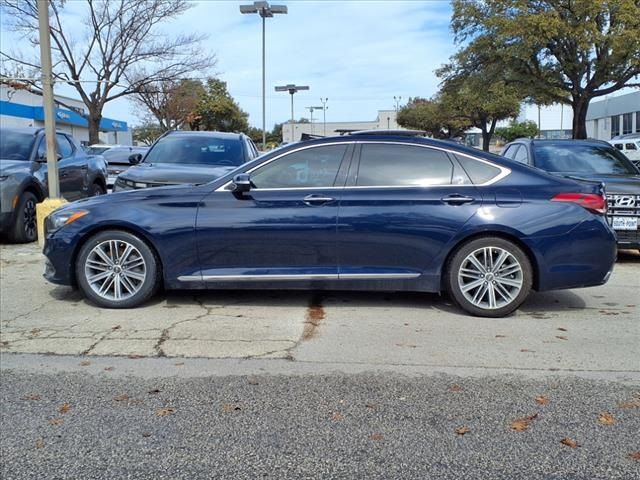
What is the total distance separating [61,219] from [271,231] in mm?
2059

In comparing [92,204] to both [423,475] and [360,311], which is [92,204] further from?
[423,475]

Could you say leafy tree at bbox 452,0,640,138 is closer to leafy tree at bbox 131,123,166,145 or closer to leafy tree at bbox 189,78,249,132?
leafy tree at bbox 189,78,249,132

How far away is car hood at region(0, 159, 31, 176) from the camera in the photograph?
30.1ft

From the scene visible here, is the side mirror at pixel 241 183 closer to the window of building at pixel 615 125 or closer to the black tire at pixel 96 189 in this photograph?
the black tire at pixel 96 189

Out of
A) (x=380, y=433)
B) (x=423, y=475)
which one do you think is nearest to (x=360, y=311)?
(x=380, y=433)

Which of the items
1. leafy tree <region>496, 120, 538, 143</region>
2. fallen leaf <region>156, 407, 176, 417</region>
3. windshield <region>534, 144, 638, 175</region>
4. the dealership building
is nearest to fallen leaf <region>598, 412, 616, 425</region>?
fallen leaf <region>156, 407, 176, 417</region>

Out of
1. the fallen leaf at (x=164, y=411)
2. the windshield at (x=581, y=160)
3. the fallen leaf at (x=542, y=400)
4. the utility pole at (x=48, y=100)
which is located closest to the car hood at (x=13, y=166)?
the utility pole at (x=48, y=100)

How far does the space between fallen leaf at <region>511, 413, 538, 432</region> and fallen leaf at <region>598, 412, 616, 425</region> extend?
36 centimetres

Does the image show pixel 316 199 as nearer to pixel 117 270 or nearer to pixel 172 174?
pixel 117 270

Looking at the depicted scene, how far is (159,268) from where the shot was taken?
18.8 feet

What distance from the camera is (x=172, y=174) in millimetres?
8594

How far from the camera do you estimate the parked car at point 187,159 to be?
8.54 meters

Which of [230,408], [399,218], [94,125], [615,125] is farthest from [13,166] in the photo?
[615,125]

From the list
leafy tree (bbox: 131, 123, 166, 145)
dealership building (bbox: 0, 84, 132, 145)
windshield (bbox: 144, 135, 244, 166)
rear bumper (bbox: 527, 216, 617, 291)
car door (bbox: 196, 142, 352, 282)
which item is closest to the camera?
rear bumper (bbox: 527, 216, 617, 291)
